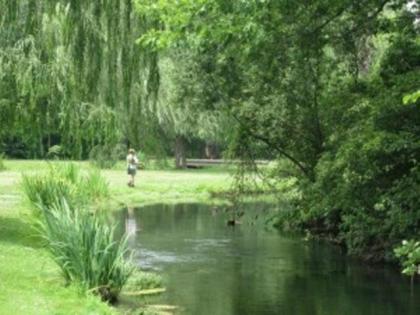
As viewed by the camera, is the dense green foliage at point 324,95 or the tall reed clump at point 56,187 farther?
the tall reed clump at point 56,187

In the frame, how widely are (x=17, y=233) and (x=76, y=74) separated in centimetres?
520

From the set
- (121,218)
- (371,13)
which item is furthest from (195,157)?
(371,13)

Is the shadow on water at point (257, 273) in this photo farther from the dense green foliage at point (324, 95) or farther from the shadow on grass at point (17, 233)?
the shadow on grass at point (17, 233)

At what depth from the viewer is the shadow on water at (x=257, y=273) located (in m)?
12.5

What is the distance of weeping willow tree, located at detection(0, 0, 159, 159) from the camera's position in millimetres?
11234

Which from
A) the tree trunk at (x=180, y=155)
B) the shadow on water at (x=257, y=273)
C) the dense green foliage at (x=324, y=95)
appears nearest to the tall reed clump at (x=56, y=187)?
the shadow on water at (x=257, y=273)

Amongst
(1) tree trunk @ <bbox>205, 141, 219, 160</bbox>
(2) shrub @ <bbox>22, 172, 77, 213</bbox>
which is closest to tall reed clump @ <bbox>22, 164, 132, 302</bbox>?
(2) shrub @ <bbox>22, 172, 77, 213</bbox>

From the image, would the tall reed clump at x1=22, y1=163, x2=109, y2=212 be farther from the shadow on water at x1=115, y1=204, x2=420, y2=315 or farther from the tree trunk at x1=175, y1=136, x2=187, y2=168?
the tree trunk at x1=175, y1=136, x2=187, y2=168

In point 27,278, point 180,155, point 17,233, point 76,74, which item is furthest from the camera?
point 180,155

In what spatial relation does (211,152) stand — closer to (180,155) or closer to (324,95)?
(180,155)

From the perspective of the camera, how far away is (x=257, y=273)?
15500 mm

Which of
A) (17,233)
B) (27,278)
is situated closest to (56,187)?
(17,233)

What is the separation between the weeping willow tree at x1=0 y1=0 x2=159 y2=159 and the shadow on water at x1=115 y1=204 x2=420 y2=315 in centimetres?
314

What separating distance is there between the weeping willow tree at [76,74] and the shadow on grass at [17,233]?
1.91 m
